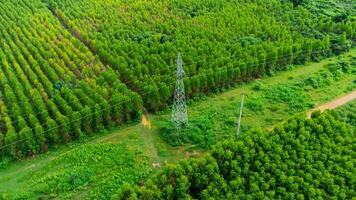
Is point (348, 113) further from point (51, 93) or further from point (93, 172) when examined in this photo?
point (51, 93)

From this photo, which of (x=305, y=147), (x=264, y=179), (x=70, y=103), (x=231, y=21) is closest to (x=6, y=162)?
(x=70, y=103)

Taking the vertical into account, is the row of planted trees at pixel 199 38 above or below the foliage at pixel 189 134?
above

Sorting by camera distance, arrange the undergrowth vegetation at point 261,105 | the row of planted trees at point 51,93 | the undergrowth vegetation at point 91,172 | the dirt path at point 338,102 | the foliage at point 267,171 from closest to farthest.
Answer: the foliage at point 267,171 < the undergrowth vegetation at point 91,172 < the row of planted trees at point 51,93 < the undergrowth vegetation at point 261,105 < the dirt path at point 338,102

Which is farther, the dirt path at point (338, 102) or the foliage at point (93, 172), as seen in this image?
the dirt path at point (338, 102)

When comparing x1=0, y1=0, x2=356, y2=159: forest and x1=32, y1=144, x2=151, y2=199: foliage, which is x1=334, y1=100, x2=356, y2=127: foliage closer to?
x1=0, y1=0, x2=356, y2=159: forest

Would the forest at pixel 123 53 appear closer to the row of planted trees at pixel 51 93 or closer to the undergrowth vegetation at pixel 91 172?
the row of planted trees at pixel 51 93

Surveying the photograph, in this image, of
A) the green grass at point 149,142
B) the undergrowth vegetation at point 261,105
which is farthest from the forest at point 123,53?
the undergrowth vegetation at point 261,105

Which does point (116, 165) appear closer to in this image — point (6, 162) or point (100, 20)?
point (6, 162)

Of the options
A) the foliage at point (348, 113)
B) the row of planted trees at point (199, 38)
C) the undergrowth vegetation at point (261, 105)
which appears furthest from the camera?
the row of planted trees at point (199, 38)
